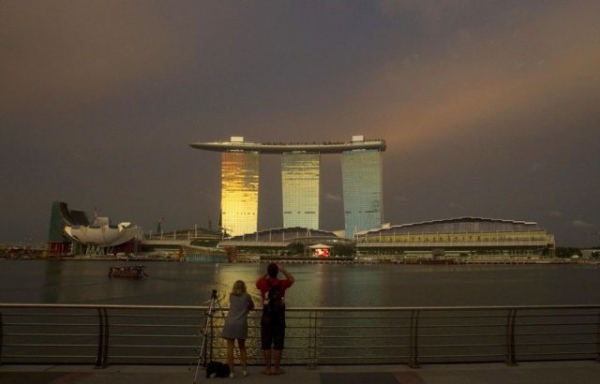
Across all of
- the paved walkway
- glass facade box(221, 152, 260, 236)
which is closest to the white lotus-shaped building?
Result: glass facade box(221, 152, 260, 236)

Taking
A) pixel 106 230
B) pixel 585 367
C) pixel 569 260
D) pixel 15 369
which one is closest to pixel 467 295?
pixel 585 367

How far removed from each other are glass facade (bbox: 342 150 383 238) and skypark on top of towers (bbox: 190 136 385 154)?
232 centimetres

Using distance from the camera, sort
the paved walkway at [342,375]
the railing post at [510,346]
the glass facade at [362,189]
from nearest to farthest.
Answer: the paved walkway at [342,375] → the railing post at [510,346] → the glass facade at [362,189]

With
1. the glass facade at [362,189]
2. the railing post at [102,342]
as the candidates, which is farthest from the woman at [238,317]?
the glass facade at [362,189]

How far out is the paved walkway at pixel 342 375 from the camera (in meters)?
7.26

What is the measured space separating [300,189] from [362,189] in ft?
71.7

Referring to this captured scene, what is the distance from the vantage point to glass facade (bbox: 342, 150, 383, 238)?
187m

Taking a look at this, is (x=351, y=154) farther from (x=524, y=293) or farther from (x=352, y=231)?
(x=524, y=293)

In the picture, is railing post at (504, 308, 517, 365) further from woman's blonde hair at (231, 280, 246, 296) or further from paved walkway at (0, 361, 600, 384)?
woman's blonde hair at (231, 280, 246, 296)

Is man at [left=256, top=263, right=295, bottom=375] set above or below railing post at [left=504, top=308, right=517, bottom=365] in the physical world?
above

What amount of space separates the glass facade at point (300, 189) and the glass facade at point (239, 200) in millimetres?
10838

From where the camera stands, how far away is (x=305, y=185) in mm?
190250

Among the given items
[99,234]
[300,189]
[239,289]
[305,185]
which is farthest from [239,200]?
[239,289]

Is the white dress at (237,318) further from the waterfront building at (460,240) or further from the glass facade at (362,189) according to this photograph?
the glass facade at (362,189)
